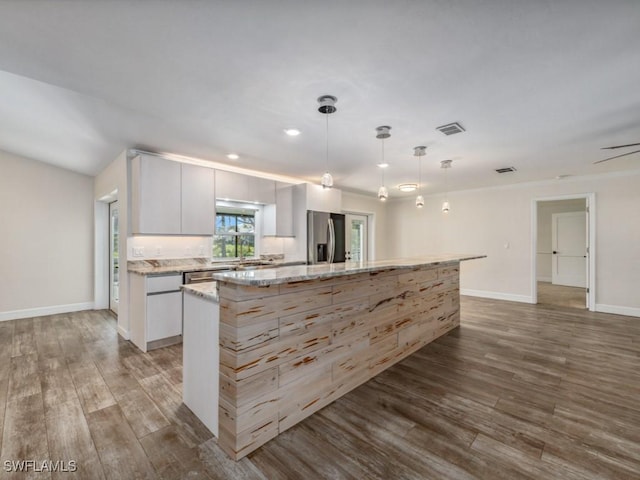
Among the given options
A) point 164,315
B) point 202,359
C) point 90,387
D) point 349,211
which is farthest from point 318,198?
point 90,387

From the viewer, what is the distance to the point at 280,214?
5125 millimetres

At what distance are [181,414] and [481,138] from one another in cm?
400

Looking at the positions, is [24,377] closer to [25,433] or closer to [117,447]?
[25,433]

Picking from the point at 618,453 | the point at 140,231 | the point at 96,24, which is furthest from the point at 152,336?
the point at 618,453

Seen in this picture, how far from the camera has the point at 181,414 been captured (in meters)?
2.18

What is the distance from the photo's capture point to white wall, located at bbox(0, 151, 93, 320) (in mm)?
4777

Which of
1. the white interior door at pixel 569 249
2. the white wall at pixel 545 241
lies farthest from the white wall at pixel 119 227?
the white interior door at pixel 569 249

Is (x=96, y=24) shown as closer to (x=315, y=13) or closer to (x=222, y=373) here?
(x=315, y=13)

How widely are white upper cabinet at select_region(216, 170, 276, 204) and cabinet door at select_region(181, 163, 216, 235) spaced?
0.14m

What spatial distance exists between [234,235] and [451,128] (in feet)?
11.6

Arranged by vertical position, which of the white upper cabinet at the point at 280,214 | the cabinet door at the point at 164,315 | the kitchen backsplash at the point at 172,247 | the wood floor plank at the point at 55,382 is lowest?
the wood floor plank at the point at 55,382

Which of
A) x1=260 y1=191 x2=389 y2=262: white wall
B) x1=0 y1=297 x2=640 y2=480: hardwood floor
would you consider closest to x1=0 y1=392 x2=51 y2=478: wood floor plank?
x1=0 y1=297 x2=640 y2=480: hardwood floor

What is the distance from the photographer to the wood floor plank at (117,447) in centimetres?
163

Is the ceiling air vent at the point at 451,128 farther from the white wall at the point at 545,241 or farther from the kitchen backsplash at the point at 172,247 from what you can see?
the white wall at the point at 545,241
